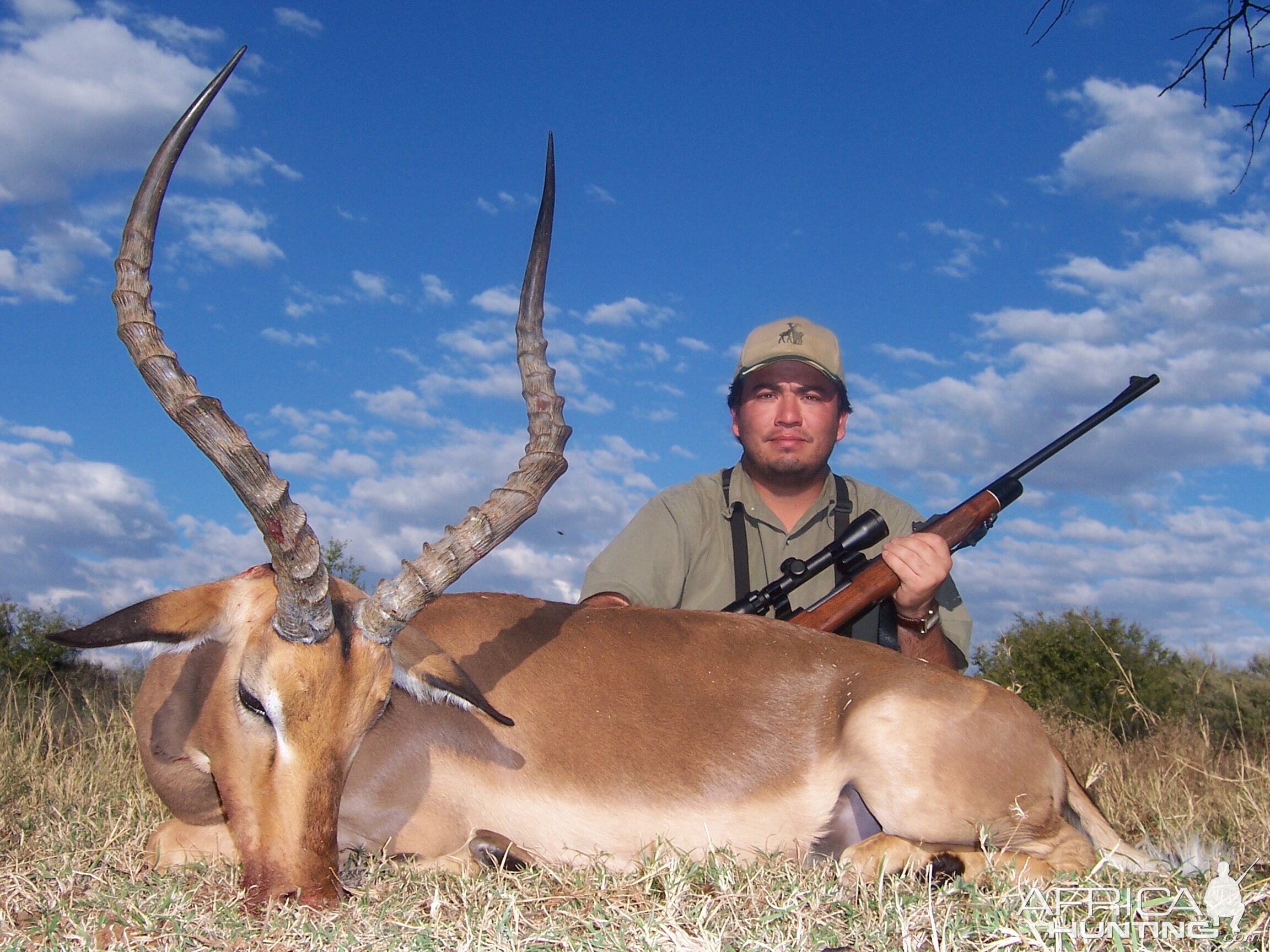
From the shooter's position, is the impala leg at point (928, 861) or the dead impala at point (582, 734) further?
the dead impala at point (582, 734)

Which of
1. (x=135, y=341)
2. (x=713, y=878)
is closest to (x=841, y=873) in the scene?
(x=713, y=878)

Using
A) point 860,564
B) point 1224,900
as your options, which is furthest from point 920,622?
point 1224,900

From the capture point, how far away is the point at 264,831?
3467 mm

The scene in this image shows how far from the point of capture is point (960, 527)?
611 centimetres

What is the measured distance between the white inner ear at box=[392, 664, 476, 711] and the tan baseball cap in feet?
12.1

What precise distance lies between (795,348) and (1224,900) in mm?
4418

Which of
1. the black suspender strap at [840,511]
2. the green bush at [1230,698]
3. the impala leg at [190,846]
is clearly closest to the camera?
the impala leg at [190,846]

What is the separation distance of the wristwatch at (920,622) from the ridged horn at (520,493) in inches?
104

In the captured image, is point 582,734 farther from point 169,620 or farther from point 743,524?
point 743,524

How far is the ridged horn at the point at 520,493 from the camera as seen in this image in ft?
12.7

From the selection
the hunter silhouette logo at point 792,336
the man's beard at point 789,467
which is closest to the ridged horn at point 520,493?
the man's beard at point 789,467

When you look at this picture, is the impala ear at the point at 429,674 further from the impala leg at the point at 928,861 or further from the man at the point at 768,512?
the man at the point at 768,512

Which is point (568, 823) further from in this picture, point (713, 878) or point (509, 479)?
point (509, 479)

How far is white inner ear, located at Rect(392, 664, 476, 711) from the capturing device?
157 inches
